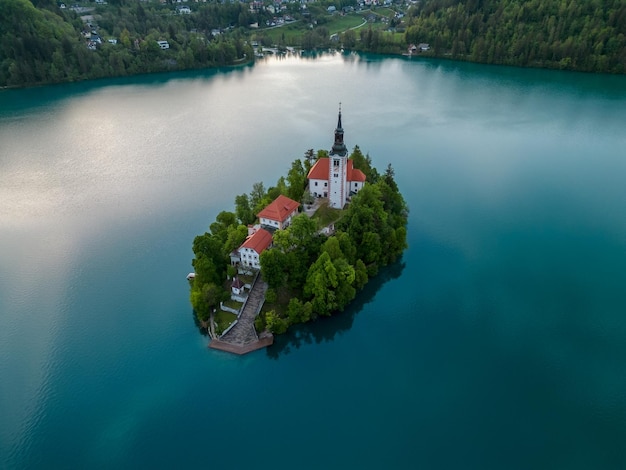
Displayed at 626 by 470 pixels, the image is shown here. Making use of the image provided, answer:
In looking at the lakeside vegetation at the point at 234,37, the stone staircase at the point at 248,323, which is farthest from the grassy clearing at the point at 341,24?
the stone staircase at the point at 248,323

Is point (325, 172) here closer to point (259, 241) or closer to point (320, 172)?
point (320, 172)

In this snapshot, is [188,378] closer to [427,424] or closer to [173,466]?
[173,466]

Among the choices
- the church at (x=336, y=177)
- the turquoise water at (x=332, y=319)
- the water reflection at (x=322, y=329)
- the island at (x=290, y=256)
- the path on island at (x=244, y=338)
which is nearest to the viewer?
the turquoise water at (x=332, y=319)

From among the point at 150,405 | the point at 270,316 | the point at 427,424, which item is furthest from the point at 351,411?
the point at 150,405

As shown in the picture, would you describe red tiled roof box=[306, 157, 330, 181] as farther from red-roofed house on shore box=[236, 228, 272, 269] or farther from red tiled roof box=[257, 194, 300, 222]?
red-roofed house on shore box=[236, 228, 272, 269]

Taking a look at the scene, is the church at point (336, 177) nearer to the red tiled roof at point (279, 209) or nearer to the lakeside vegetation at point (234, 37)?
the red tiled roof at point (279, 209)
